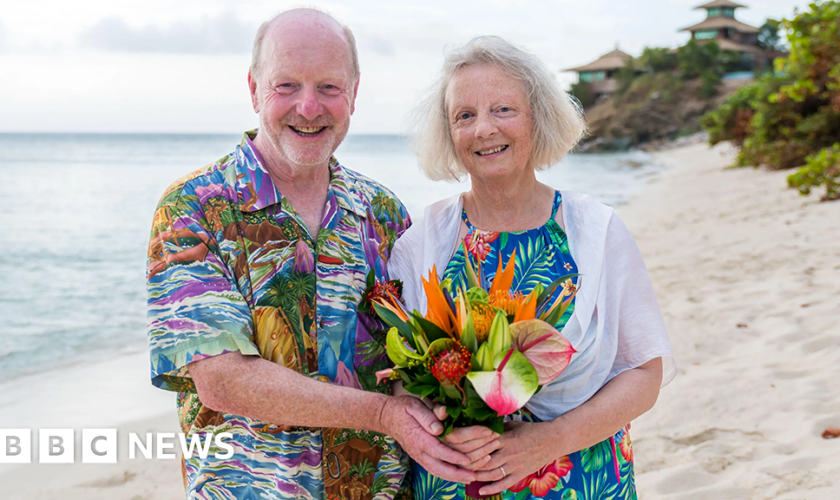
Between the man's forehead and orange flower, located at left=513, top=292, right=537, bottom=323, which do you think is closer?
orange flower, located at left=513, top=292, right=537, bottom=323

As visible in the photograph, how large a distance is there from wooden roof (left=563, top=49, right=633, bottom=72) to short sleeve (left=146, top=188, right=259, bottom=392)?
7945cm

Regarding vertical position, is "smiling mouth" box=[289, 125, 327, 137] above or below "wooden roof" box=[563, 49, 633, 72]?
below

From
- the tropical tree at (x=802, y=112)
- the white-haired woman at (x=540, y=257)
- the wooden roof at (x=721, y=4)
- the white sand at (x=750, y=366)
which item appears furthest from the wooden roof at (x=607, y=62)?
the white-haired woman at (x=540, y=257)

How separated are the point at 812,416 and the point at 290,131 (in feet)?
11.6

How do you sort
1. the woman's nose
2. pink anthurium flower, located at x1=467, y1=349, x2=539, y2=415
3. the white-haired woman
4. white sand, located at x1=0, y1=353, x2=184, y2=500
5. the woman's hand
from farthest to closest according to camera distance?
white sand, located at x1=0, y1=353, x2=184, y2=500 → the woman's nose → the white-haired woman → the woman's hand → pink anthurium flower, located at x1=467, y1=349, x2=539, y2=415

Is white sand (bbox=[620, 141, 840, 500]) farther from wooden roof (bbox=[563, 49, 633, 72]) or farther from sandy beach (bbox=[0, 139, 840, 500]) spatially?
wooden roof (bbox=[563, 49, 633, 72])

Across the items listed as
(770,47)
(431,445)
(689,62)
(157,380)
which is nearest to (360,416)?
(431,445)

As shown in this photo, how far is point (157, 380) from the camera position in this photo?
207cm

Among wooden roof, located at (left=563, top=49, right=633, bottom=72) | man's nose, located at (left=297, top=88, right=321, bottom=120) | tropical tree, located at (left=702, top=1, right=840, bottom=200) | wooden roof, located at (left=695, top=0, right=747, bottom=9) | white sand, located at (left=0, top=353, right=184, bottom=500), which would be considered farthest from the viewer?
wooden roof, located at (left=563, top=49, right=633, bottom=72)

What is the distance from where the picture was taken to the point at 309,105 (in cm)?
226

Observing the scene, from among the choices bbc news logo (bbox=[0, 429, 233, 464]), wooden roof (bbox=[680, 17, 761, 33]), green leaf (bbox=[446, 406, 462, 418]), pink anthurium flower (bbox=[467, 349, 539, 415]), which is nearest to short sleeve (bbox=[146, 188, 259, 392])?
green leaf (bbox=[446, 406, 462, 418])

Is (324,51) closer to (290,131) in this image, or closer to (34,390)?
(290,131)

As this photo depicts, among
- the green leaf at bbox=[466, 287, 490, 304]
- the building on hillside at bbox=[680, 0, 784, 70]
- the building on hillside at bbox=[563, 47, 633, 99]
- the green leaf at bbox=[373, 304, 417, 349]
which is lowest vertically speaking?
the green leaf at bbox=[373, 304, 417, 349]

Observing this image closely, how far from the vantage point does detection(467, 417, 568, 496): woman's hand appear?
6.41 ft
